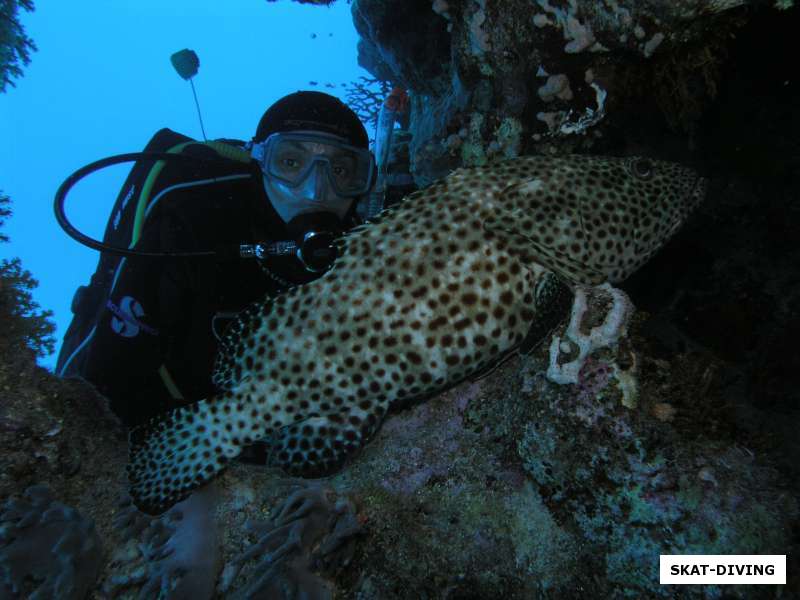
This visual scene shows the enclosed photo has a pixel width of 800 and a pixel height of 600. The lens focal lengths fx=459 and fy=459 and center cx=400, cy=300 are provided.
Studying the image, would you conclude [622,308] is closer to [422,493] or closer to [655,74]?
[422,493]

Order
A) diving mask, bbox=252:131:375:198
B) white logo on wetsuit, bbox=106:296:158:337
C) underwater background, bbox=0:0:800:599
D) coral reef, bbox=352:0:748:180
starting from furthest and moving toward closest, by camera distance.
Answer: diving mask, bbox=252:131:375:198
white logo on wetsuit, bbox=106:296:158:337
coral reef, bbox=352:0:748:180
underwater background, bbox=0:0:800:599

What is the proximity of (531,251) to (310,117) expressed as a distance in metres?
2.54

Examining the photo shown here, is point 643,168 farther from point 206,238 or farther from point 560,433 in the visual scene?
point 206,238

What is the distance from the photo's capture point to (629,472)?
2205mm

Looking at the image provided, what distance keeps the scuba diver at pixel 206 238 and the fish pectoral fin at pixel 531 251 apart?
1.58 meters

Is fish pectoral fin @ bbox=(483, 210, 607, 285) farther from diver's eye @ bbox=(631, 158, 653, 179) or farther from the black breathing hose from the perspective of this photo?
the black breathing hose

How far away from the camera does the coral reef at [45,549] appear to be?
2453 mm

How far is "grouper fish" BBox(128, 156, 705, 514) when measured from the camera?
9.09 feet

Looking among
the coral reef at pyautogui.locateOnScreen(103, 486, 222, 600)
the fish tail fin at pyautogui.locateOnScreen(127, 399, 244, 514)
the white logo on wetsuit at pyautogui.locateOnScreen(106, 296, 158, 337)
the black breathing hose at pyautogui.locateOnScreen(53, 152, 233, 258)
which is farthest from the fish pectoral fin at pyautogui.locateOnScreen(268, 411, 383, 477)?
the white logo on wetsuit at pyautogui.locateOnScreen(106, 296, 158, 337)

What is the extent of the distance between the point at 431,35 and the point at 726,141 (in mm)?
3439

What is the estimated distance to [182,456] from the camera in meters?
3.02

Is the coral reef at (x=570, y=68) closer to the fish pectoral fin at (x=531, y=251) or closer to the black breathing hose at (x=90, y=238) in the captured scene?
the fish pectoral fin at (x=531, y=251)

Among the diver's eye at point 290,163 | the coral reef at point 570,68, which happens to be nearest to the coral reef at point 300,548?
the diver's eye at point 290,163

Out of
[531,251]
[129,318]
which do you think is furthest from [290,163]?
[531,251]
